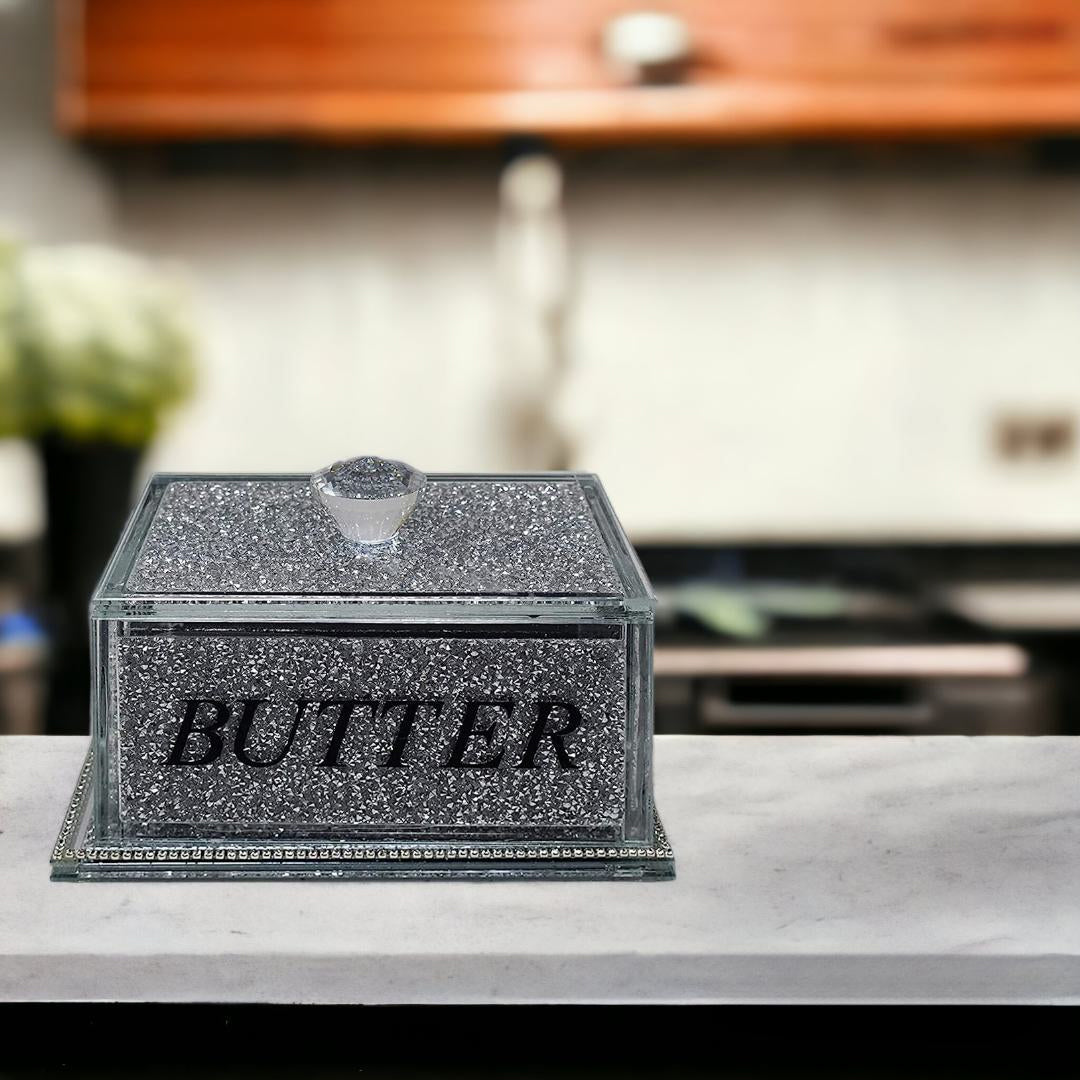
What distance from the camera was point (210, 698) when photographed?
0.61 metres

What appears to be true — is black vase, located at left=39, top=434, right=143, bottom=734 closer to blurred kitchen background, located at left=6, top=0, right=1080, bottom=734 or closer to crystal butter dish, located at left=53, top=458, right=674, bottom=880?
blurred kitchen background, located at left=6, top=0, right=1080, bottom=734

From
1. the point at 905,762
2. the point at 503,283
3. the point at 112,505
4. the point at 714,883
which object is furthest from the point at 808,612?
the point at 714,883

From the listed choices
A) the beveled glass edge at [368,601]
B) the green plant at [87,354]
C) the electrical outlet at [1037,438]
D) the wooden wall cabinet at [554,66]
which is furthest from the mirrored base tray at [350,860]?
the electrical outlet at [1037,438]

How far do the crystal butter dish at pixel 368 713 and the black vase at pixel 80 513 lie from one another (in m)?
1.57

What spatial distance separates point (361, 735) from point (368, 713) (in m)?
0.01

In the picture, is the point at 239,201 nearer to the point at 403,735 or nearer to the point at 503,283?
the point at 503,283

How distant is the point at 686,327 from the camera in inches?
117

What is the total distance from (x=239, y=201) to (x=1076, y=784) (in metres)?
2.46

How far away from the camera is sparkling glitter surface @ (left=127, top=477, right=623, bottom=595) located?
619 mm

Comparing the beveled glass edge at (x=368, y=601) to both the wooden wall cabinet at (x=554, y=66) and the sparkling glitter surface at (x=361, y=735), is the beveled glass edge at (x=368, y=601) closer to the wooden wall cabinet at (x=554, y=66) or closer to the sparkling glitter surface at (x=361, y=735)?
the sparkling glitter surface at (x=361, y=735)

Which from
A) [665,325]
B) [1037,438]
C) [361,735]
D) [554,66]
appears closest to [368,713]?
[361,735]

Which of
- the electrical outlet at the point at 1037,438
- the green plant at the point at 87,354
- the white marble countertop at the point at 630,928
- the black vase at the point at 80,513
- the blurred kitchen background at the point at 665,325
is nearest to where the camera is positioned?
the white marble countertop at the point at 630,928

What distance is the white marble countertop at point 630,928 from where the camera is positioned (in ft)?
1.85

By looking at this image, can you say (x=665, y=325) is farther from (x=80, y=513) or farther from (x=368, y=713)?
(x=368, y=713)
